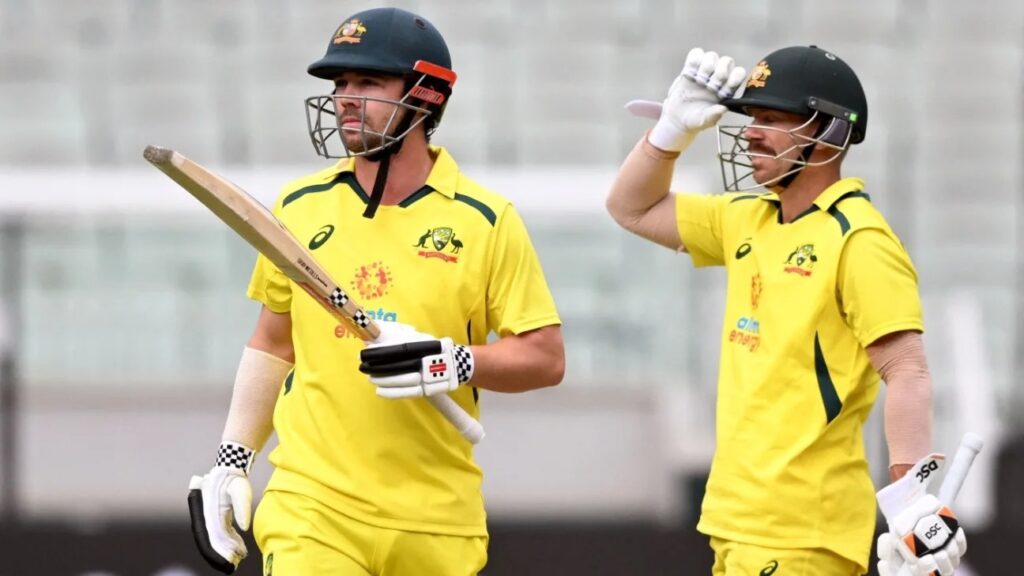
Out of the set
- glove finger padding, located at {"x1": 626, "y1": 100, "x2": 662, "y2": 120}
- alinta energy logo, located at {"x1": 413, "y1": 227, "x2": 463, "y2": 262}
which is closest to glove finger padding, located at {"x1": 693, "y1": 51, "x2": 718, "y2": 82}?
glove finger padding, located at {"x1": 626, "y1": 100, "x2": 662, "y2": 120}

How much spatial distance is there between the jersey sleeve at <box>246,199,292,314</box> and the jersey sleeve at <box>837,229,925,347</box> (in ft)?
3.83

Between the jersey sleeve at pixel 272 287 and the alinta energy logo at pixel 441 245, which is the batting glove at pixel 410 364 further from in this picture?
the jersey sleeve at pixel 272 287

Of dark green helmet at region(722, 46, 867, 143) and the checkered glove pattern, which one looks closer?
the checkered glove pattern

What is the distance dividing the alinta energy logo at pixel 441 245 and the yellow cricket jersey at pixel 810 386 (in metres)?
0.69

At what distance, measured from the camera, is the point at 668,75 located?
9.41 m

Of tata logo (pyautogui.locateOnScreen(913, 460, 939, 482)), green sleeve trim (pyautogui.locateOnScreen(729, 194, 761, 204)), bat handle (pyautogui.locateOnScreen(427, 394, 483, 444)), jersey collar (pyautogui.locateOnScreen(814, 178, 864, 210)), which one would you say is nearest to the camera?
bat handle (pyautogui.locateOnScreen(427, 394, 483, 444))

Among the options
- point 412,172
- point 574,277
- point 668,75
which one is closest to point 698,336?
point 574,277

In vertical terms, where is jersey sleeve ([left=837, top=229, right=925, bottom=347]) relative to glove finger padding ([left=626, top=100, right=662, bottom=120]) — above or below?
below

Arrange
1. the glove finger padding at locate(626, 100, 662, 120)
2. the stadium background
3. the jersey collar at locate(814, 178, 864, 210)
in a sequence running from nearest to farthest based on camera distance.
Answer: the jersey collar at locate(814, 178, 864, 210), the glove finger padding at locate(626, 100, 662, 120), the stadium background

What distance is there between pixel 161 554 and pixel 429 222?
274 centimetres

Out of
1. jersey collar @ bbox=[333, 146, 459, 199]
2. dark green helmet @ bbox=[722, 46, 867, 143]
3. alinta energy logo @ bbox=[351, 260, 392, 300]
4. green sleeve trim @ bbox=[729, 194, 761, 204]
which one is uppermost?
dark green helmet @ bbox=[722, 46, 867, 143]

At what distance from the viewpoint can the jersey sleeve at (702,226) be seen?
456 cm

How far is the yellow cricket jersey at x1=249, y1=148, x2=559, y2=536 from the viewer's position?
3988 millimetres

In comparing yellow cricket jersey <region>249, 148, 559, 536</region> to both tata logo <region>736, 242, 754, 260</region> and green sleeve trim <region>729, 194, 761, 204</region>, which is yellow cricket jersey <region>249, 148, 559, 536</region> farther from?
green sleeve trim <region>729, 194, 761, 204</region>
